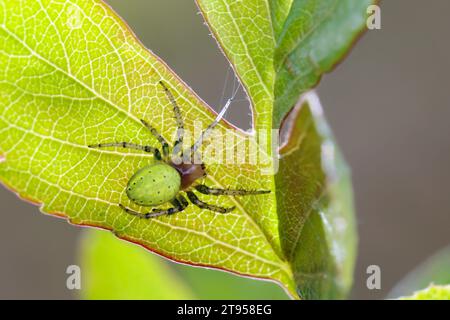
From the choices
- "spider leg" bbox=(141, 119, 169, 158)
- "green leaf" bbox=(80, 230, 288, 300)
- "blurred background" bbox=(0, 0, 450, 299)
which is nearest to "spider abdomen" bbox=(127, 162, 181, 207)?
"spider leg" bbox=(141, 119, 169, 158)

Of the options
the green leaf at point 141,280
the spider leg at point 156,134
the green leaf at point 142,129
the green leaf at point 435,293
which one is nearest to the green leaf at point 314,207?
the green leaf at point 142,129

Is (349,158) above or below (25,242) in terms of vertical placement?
above

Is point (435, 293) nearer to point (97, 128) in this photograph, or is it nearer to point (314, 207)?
point (314, 207)

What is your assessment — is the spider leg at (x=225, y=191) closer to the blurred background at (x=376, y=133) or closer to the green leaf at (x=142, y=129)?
the green leaf at (x=142, y=129)

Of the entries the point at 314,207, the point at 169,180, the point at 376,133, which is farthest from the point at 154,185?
the point at 376,133
